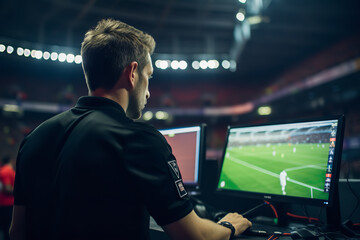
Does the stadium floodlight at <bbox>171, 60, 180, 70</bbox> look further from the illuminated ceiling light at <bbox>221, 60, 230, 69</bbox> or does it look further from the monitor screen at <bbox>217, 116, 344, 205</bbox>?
the monitor screen at <bbox>217, 116, 344, 205</bbox>

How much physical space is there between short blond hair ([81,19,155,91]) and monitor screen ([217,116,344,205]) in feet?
2.84

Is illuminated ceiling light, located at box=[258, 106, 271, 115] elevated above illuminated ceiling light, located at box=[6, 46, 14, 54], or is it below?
below

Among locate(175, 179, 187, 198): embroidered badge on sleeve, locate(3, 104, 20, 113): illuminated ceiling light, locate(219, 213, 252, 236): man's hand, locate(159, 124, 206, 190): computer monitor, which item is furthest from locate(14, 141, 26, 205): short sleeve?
locate(3, 104, 20, 113): illuminated ceiling light

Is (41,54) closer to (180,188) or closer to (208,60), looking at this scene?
(208,60)

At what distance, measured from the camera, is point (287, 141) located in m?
1.49

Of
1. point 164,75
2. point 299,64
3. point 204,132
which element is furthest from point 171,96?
point 204,132

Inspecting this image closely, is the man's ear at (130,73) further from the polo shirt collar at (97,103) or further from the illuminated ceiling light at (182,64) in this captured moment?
the illuminated ceiling light at (182,64)

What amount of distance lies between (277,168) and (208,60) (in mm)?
12733

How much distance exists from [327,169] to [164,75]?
1416 cm

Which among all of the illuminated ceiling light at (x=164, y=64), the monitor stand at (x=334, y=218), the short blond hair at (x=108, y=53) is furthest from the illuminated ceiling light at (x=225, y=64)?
the short blond hair at (x=108, y=53)

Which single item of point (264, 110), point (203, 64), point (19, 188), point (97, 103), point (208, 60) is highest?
point (208, 60)

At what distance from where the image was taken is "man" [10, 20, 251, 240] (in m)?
0.87

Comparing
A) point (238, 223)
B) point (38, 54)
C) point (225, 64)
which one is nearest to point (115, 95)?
A: point (238, 223)

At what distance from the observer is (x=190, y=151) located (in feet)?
6.31
